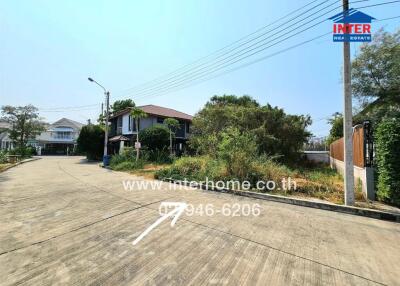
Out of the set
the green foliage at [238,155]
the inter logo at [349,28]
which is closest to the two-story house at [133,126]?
the green foliage at [238,155]

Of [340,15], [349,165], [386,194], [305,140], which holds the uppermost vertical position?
[340,15]

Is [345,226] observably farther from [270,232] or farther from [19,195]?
[19,195]

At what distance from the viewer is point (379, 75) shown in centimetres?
1422

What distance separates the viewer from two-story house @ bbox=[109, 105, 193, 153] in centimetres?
2459

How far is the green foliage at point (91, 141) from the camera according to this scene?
26.1 metres

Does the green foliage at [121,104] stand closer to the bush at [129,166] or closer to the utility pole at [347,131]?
the bush at [129,166]

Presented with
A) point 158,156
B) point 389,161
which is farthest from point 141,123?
point 389,161

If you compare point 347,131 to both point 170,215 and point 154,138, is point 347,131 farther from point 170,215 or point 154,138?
point 154,138

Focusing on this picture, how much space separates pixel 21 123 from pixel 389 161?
132 feet

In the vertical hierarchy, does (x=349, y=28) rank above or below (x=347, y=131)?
above

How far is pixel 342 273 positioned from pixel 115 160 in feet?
56.3

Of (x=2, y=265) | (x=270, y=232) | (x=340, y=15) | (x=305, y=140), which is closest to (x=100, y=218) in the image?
(x=2, y=265)

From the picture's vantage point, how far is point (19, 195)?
739cm

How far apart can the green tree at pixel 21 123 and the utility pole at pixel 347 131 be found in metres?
37.0
